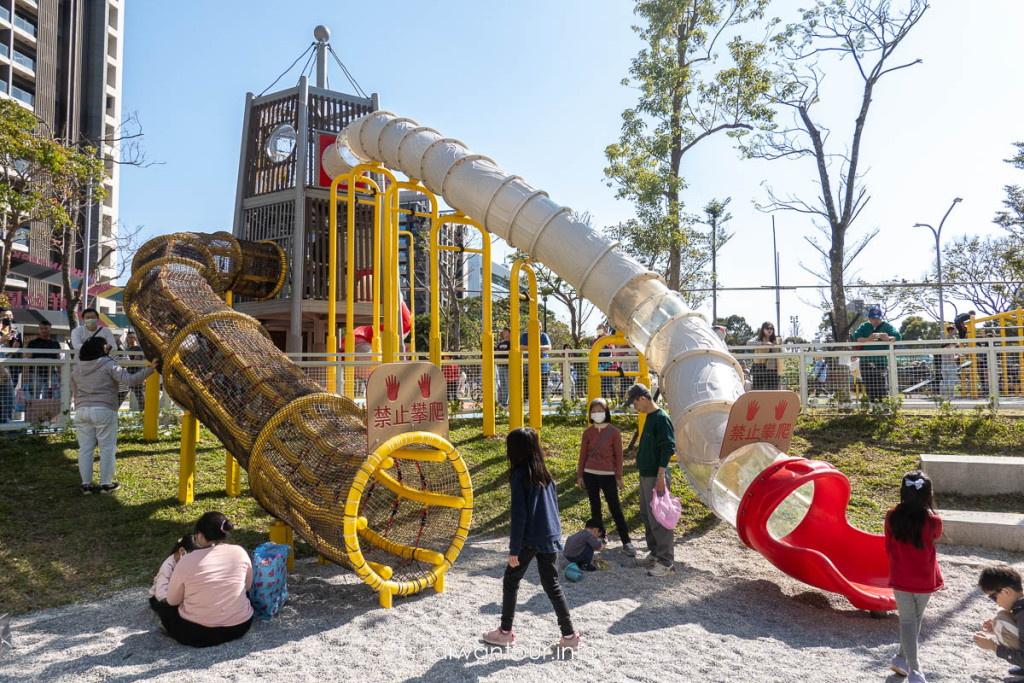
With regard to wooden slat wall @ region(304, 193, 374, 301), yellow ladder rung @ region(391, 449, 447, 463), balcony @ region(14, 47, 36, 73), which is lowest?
yellow ladder rung @ region(391, 449, 447, 463)

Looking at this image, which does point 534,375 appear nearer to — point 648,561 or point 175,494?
point 648,561

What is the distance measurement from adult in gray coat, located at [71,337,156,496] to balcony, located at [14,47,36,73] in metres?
37.3

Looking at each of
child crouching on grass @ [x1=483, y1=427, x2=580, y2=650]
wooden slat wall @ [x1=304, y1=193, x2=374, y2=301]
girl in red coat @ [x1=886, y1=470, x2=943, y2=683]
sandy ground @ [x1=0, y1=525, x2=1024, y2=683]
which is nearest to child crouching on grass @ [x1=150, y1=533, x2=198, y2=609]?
sandy ground @ [x1=0, y1=525, x2=1024, y2=683]

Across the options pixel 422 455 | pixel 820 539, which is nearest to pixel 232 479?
pixel 422 455

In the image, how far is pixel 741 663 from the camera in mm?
4141

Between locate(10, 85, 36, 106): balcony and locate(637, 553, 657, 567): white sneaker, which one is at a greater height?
locate(10, 85, 36, 106): balcony

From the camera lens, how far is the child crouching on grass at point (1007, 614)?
140 inches

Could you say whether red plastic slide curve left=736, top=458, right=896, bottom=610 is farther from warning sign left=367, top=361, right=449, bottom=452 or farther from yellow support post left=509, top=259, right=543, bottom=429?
yellow support post left=509, top=259, right=543, bottom=429

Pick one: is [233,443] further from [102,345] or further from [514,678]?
[514,678]

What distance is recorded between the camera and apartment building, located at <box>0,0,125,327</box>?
3397cm

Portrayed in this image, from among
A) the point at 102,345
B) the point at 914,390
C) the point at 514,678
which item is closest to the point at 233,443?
the point at 102,345

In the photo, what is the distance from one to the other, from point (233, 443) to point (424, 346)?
138 ft

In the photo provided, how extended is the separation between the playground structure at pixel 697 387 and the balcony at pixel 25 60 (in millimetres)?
37719

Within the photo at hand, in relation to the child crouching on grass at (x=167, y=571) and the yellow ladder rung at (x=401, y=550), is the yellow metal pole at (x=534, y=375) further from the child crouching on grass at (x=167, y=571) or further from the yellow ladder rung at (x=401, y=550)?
the child crouching on grass at (x=167, y=571)
